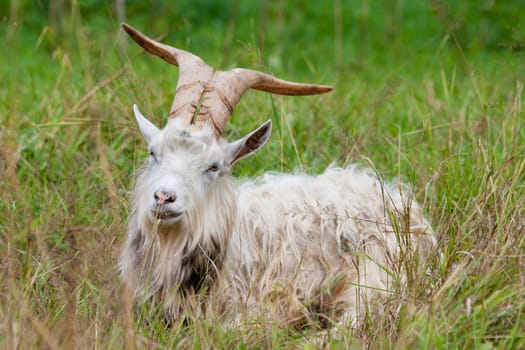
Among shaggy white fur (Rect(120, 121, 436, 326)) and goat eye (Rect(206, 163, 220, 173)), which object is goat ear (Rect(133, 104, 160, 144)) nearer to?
shaggy white fur (Rect(120, 121, 436, 326))

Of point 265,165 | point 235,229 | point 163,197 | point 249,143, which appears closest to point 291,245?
point 235,229

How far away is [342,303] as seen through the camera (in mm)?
5414

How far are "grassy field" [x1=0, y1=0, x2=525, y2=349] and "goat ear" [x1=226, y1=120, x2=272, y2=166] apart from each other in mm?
556

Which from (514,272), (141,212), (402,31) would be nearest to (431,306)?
(514,272)

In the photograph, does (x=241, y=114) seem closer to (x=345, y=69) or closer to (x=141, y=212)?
(x=141, y=212)

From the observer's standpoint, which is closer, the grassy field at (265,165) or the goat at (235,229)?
the grassy field at (265,165)

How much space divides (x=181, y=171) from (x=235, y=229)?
0.63 metres

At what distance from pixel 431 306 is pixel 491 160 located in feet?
5.98

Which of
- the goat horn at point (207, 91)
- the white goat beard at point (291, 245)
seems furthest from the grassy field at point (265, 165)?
the goat horn at point (207, 91)

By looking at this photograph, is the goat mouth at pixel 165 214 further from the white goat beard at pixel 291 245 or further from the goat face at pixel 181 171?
the white goat beard at pixel 291 245

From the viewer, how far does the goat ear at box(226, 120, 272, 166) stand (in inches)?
206

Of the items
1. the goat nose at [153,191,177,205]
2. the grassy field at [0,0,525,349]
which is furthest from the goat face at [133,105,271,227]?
the grassy field at [0,0,525,349]

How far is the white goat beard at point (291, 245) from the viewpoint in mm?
5039

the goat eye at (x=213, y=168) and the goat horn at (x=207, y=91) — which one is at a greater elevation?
the goat horn at (x=207, y=91)
